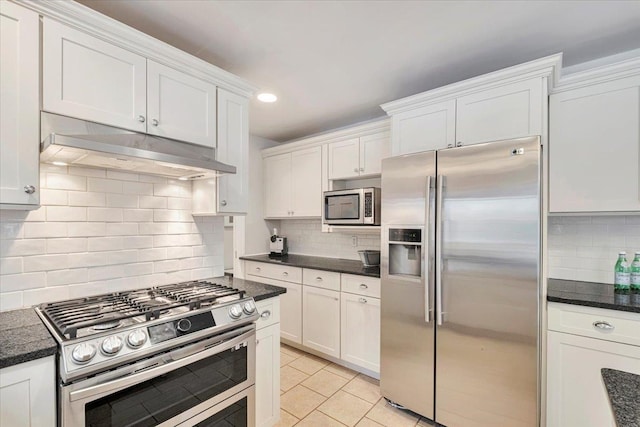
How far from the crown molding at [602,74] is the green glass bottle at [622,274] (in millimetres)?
1134

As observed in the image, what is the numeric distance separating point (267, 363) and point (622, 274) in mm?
2367

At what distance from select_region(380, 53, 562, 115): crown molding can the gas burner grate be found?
1.86m

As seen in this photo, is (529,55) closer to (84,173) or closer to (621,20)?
(621,20)

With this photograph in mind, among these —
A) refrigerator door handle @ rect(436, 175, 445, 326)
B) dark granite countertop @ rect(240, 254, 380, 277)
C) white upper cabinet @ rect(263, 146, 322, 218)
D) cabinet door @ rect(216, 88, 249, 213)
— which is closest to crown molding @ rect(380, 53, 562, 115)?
refrigerator door handle @ rect(436, 175, 445, 326)

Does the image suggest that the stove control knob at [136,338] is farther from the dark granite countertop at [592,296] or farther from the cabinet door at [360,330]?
the dark granite countertop at [592,296]

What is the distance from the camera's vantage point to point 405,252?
2262 millimetres

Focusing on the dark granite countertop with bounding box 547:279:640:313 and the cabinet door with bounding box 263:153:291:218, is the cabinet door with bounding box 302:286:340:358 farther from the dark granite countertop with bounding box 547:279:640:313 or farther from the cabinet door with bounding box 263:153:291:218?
the dark granite countertop with bounding box 547:279:640:313

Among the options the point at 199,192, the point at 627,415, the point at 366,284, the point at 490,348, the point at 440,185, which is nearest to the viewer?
the point at 627,415

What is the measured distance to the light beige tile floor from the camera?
2146mm

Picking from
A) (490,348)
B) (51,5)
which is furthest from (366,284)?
(51,5)

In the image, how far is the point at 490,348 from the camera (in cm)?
184

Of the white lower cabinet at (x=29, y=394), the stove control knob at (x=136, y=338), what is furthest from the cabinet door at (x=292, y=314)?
the white lower cabinet at (x=29, y=394)

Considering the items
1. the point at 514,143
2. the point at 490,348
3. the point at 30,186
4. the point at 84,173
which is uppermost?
the point at 514,143

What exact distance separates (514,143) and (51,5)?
2421mm
